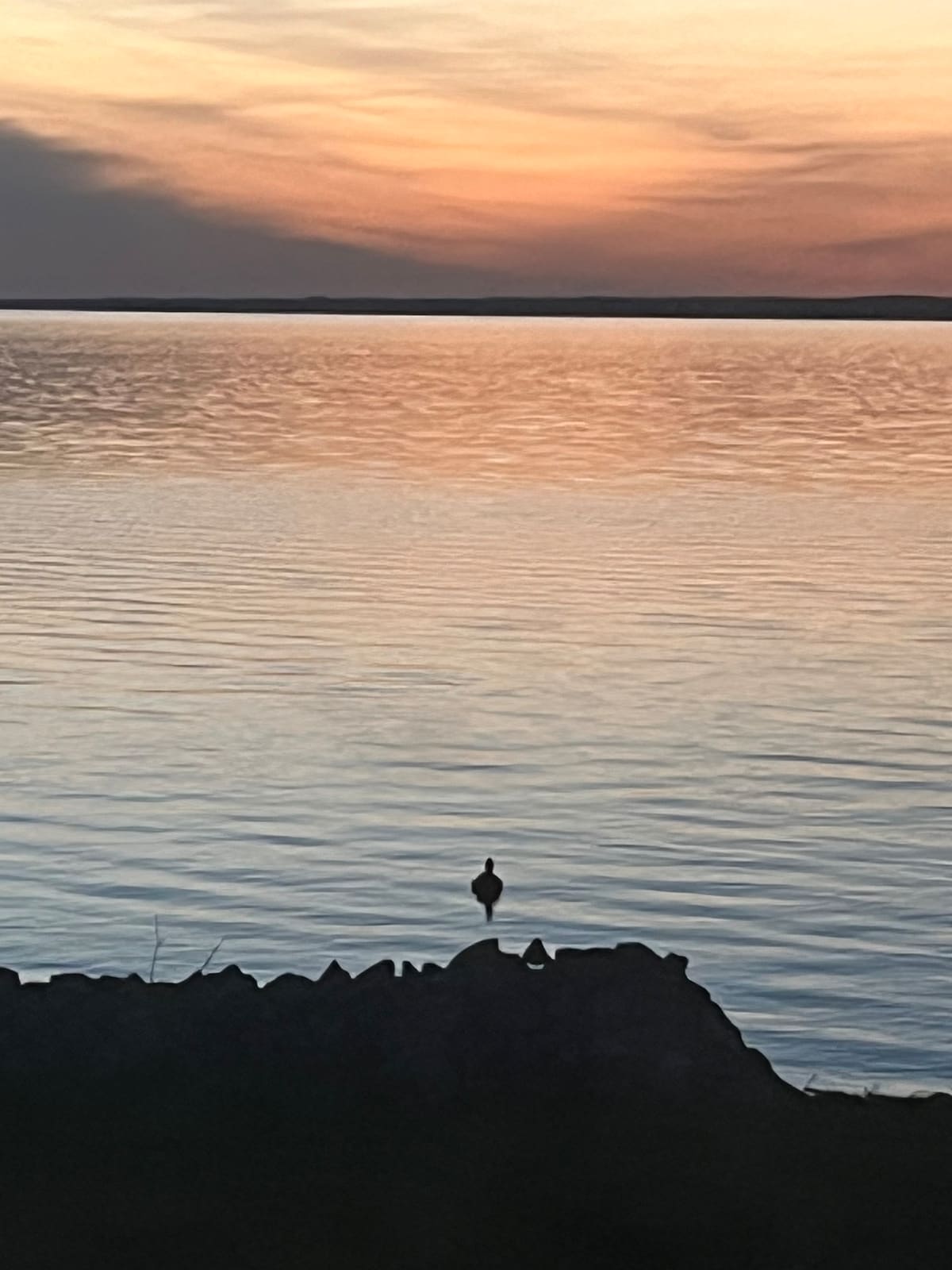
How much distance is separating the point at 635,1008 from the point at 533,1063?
68cm


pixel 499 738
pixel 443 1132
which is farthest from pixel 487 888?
pixel 499 738

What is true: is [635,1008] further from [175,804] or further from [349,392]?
[349,392]

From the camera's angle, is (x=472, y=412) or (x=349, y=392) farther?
(x=349, y=392)

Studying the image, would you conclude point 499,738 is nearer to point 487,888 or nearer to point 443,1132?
point 487,888

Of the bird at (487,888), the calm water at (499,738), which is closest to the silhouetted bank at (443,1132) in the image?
the calm water at (499,738)

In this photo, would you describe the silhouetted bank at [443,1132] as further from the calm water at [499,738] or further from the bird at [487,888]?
the bird at [487,888]

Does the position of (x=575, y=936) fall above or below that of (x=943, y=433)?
below

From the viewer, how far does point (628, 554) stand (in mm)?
46625

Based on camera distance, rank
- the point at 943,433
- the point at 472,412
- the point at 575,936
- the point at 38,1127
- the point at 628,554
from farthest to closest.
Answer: the point at 472,412
the point at 943,433
the point at 628,554
the point at 575,936
the point at 38,1127

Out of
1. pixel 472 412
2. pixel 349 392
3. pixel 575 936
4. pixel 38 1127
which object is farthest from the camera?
pixel 349 392

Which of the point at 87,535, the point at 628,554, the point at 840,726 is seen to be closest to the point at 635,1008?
the point at 840,726

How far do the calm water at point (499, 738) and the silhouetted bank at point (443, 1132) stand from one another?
3063 millimetres

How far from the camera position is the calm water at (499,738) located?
1823cm

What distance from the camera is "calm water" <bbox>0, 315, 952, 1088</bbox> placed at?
18234 millimetres
